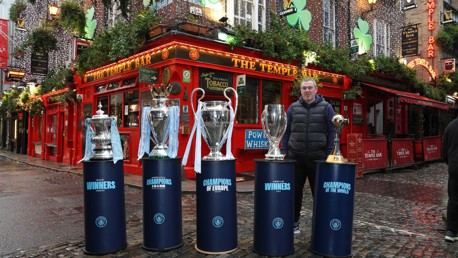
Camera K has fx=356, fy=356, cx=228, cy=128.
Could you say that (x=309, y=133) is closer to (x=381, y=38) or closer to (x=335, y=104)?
(x=335, y=104)

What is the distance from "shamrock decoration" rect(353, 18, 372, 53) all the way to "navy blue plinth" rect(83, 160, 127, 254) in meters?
15.1

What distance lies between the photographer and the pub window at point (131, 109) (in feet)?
37.1

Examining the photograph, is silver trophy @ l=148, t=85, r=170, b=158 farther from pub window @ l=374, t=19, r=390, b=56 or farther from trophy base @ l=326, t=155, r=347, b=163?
pub window @ l=374, t=19, r=390, b=56

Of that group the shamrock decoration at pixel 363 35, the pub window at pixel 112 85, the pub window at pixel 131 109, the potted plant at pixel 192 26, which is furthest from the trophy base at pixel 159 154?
the shamrock decoration at pixel 363 35

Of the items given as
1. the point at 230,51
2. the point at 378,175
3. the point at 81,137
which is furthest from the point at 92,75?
the point at 378,175

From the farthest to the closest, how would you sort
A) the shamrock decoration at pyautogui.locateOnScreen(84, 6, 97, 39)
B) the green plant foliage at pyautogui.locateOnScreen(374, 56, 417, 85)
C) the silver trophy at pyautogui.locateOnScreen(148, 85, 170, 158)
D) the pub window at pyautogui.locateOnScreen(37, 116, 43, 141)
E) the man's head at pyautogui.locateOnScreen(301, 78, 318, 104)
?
the pub window at pyautogui.locateOnScreen(37, 116, 43, 141), the green plant foliage at pyautogui.locateOnScreen(374, 56, 417, 85), the shamrock decoration at pyautogui.locateOnScreen(84, 6, 97, 39), the man's head at pyautogui.locateOnScreen(301, 78, 318, 104), the silver trophy at pyautogui.locateOnScreen(148, 85, 170, 158)

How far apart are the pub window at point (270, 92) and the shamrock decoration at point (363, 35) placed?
21.0 ft

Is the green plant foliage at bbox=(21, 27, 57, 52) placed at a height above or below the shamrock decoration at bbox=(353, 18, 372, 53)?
below

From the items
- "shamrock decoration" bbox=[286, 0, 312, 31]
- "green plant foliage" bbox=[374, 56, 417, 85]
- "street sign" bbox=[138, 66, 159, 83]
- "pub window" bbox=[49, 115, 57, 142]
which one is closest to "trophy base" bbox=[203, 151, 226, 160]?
"street sign" bbox=[138, 66, 159, 83]

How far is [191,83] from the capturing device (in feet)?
32.1

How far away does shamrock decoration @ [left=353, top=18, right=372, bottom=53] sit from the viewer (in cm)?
1639

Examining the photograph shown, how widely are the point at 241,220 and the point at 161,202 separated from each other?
6.33 feet

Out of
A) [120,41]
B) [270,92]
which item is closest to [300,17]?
[270,92]

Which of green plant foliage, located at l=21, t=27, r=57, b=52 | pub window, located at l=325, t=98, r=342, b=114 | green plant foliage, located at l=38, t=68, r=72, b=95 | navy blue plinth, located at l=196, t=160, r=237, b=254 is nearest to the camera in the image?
navy blue plinth, located at l=196, t=160, r=237, b=254
